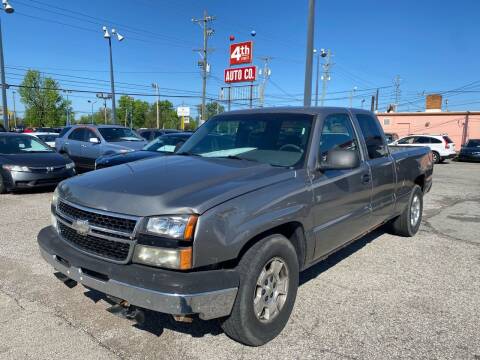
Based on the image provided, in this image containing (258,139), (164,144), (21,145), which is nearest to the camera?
(258,139)

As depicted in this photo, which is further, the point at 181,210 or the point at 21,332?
the point at 21,332

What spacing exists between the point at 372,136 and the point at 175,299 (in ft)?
11.2

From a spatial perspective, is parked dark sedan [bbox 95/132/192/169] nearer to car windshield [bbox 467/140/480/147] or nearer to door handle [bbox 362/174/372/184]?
door handle [bbox 362/174/372/184]

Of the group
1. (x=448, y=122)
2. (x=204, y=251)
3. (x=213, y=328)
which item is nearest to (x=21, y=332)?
(x=213, y=328)

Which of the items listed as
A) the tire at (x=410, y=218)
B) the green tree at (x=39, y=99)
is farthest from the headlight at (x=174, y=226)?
the green tree at (x=39, y=99)

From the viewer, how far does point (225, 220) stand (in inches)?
98.8

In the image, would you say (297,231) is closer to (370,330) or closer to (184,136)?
(370,330)

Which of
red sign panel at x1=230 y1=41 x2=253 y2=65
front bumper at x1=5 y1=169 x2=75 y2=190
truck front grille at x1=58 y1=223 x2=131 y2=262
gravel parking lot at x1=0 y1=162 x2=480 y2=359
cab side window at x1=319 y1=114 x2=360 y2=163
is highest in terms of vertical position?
red sign panel at x1=230 y1=41 x2=253 y2=65

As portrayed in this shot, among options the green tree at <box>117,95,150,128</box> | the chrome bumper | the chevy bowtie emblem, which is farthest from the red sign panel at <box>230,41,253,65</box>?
the green tree at <box>117,95,150,128</box>

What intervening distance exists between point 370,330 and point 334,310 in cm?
41

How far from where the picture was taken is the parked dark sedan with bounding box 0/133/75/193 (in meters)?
8.66

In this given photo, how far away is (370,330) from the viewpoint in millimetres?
3146

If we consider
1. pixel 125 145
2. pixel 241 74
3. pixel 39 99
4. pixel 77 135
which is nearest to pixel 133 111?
pixel 39 99

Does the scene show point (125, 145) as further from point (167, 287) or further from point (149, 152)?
point (167, 287)
